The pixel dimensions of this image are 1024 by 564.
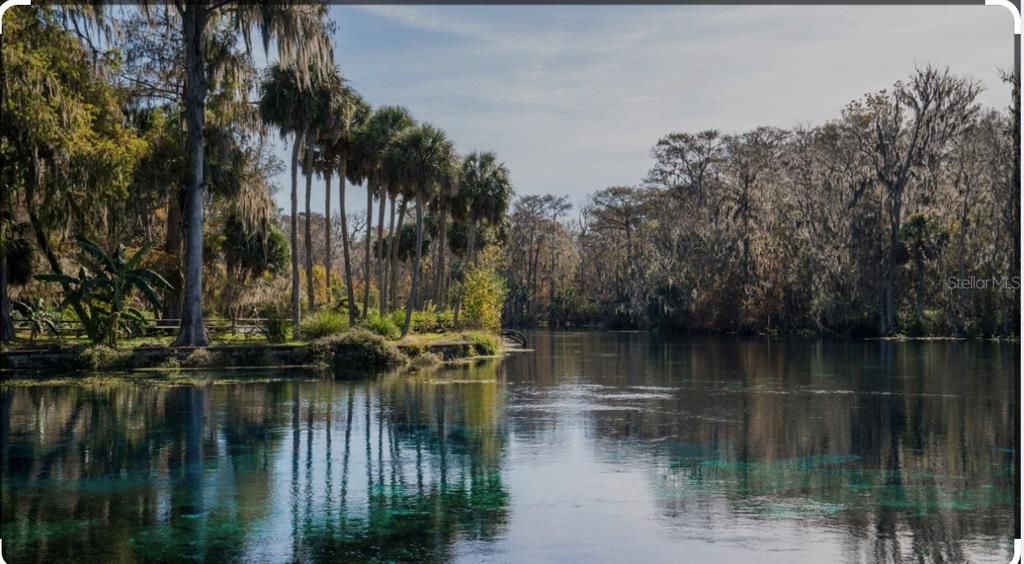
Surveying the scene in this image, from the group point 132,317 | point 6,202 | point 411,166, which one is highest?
point 411,166

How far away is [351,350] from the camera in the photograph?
33.8m

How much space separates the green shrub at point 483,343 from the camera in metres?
42.4

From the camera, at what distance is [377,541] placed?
1139 cm

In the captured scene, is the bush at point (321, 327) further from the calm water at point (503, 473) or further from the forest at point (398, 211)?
the calm water at point (503, 473)

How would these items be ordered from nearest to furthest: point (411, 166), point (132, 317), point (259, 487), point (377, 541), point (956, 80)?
point (377, 541) → point (259, 487) → point (132, 317) → point (411, 166) → point (956, 80)

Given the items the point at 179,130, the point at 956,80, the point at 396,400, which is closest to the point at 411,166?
the point at 179,130

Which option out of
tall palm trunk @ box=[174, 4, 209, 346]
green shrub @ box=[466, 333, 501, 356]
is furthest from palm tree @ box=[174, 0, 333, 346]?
green shrub @ box=[466, 333, 501, 356]

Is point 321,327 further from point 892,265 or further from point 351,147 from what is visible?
point 892,265

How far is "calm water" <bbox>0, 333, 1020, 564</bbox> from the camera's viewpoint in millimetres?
11359

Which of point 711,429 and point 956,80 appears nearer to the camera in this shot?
point 711,429

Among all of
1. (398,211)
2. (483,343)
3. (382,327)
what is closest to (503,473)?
(382,327)

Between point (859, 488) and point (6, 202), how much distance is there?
19647 mm

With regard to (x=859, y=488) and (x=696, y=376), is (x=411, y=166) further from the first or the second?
(x=859, y=488)

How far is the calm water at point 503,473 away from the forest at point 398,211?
20.5 feet
